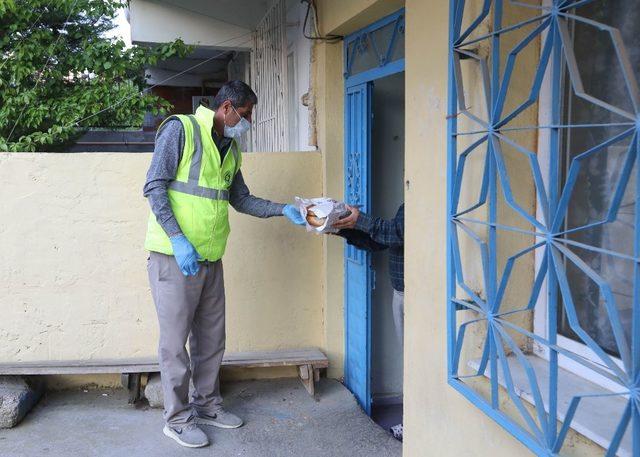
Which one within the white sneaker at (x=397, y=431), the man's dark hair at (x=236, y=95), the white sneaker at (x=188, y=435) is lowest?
the white sneaker at (x=397, y=431)

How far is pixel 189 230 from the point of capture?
11.7ft

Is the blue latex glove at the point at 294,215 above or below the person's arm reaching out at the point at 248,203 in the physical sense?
below

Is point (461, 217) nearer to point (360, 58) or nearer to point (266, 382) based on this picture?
point (360, 58)

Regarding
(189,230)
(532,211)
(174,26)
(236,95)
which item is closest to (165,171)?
(189,230)

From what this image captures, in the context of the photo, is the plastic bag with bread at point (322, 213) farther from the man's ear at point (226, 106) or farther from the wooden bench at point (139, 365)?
the wooden bench at point (139, 365)

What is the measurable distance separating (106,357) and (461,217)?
9.41 feet

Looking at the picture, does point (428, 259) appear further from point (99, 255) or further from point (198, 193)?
point (99, 255)

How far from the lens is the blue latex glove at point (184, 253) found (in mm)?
3428

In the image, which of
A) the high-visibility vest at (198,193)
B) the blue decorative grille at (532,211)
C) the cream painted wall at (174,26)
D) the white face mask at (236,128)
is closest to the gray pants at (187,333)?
the high-visibility vest at (198,193)

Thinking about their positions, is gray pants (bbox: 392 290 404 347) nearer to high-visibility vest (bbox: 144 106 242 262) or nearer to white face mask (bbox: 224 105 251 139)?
high-visibility vest (bbox: 144 106 242 262)

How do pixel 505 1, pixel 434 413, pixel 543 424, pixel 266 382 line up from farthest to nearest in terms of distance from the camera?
pixel 266 382 → pixel 434 413 → pixel 505 1 → pixel 543 424

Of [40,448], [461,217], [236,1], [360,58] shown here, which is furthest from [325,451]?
[236,1]

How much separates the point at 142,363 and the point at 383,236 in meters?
1.86

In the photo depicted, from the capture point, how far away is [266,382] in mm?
4609
